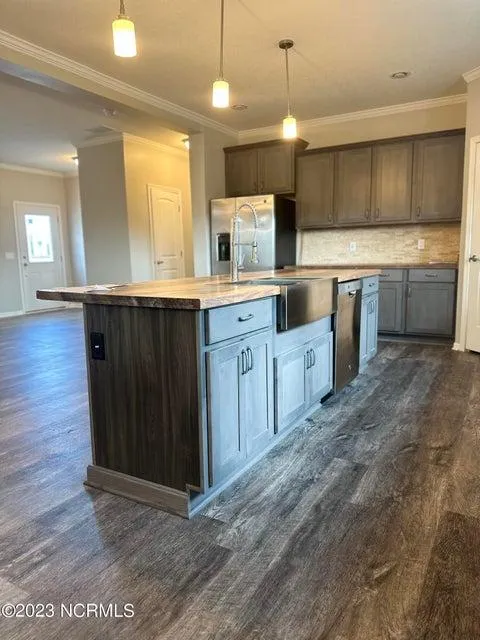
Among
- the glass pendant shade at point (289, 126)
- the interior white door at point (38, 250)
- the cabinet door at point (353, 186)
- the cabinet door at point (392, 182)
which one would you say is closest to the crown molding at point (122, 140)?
the interior white door at point (38, 250)

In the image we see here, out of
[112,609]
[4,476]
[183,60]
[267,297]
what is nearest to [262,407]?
[267,297]

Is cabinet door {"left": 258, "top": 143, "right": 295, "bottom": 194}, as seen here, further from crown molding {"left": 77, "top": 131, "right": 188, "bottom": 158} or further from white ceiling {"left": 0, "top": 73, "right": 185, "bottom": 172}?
crown molding {"left": 77, "top": 131, "right": 188, "bottom": 158}

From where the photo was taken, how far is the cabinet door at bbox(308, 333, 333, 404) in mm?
2758

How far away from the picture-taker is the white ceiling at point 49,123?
179 inches

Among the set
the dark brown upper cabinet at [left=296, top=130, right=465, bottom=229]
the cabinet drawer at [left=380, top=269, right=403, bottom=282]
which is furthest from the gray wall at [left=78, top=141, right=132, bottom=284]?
the cabinet drawer at [left=380, top=269, right=403, bottom=282]

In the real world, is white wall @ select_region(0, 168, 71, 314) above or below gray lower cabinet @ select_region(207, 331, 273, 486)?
above

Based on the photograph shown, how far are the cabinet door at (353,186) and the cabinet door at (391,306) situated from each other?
870 mm

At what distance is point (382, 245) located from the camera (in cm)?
549

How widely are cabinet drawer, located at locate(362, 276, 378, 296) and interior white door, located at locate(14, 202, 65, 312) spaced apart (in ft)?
21.0

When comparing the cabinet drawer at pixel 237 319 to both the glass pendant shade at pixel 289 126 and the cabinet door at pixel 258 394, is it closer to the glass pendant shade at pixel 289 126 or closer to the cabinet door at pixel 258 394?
the cabinet door at pixel 258 394

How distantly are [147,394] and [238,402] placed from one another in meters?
0.41

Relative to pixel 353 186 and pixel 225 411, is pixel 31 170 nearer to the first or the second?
pixel 353 186

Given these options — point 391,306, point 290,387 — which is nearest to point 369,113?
point 391,306

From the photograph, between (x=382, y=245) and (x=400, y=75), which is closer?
(x=400, y=75)
